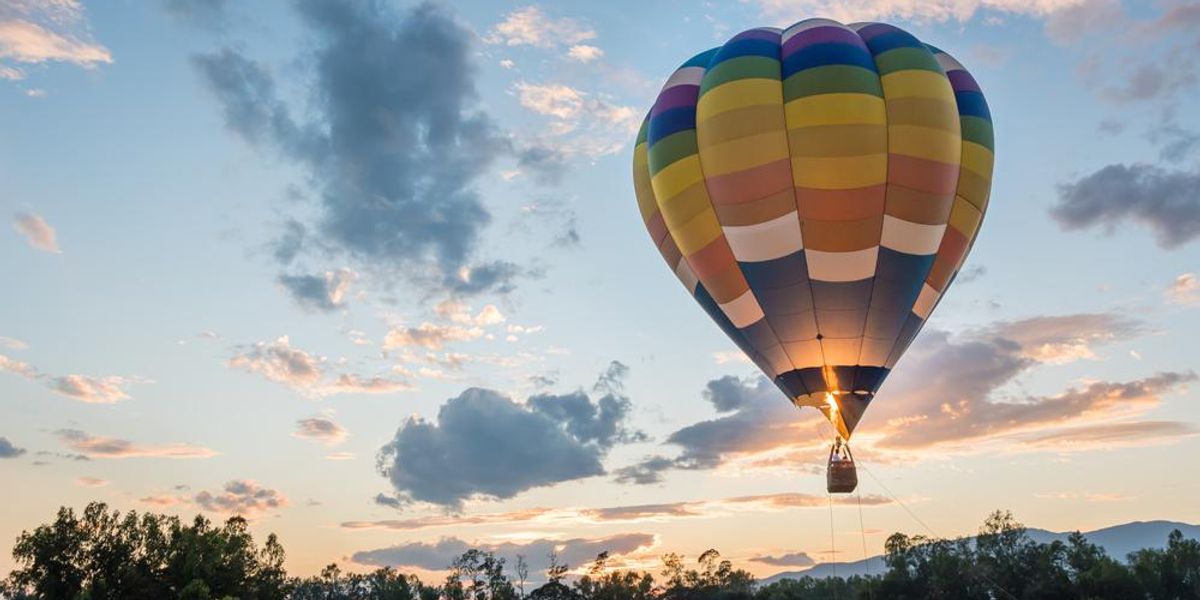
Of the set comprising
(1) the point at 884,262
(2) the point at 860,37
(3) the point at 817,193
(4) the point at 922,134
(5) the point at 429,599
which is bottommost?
(5) the point at 429,599

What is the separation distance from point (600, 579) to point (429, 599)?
2102 centimetres

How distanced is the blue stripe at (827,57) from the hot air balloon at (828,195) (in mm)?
49

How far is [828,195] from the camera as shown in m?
23.1

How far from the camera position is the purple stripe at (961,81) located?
2614cm

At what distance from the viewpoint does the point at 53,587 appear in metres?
48.2

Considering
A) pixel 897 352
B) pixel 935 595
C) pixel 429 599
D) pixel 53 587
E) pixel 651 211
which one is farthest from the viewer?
pixel 429 599

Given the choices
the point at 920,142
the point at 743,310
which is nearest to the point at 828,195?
the point at 920,142

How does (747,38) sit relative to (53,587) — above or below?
above

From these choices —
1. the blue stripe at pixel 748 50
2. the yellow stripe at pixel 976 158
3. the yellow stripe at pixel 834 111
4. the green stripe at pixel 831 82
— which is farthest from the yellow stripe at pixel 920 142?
the blue stripe at pixel 748 50

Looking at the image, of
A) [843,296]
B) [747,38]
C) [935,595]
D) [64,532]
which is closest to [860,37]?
[747,38]

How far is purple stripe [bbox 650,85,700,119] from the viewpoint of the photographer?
84.3 ft

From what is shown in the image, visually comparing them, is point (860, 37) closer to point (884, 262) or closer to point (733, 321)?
point (884, 262)

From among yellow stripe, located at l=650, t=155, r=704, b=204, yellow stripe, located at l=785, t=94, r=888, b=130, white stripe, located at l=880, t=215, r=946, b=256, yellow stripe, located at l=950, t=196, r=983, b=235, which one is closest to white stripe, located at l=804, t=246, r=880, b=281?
white stripe, located at l=880, t=215, r=946, b=256

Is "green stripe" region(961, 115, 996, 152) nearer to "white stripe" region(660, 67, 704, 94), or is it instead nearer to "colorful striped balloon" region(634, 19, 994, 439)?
"colorful striped balloon" region(634, 19, 994, 439)
